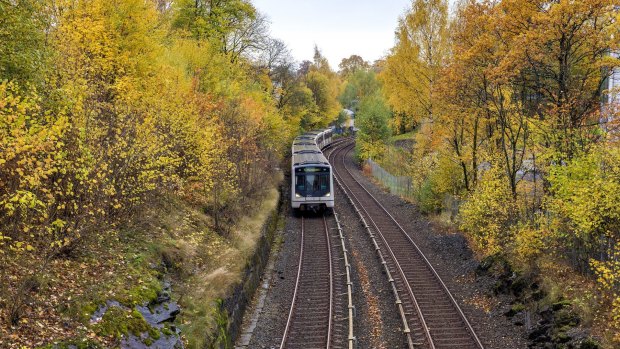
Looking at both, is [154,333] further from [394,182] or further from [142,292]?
[394,182]

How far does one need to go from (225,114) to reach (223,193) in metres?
4.66

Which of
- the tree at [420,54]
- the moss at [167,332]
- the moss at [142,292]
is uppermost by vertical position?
the tree at [420,54]

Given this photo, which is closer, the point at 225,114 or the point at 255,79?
the point at 225,114

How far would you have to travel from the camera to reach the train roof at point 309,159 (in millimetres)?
25125

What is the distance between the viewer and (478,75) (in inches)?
693

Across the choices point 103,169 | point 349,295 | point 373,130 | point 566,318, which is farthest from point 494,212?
point 373,130

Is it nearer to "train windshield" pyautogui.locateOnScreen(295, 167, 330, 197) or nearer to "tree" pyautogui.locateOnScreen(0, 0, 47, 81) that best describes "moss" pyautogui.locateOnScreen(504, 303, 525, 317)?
"train windshield" pyautogui.locateOnScreen(295, 167, 330, 197)

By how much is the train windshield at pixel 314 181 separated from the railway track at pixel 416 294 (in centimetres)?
251

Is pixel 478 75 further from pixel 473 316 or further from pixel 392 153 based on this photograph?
pixel 392 153

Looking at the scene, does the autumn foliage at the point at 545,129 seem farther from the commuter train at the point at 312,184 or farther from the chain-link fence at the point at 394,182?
the chain-link fence at the point at 394,182

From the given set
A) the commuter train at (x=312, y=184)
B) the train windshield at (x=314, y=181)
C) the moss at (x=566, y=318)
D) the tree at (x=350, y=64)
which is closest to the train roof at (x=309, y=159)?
the commuter train at (x=312, y=184)

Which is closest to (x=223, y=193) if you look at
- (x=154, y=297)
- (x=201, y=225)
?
(x=201, y=225)

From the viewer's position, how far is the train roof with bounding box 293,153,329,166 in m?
25.1

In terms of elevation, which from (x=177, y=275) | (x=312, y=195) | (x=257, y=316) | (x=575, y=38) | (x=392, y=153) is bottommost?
(x=257, y=316)
